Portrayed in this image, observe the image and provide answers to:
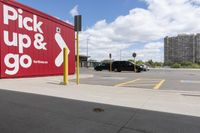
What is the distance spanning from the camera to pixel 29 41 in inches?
648

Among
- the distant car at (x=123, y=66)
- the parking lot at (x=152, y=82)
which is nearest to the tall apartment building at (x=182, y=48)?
the distant car at (x=123, y=66)

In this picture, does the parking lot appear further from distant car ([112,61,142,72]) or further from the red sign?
distant car ([112,61,142,72])

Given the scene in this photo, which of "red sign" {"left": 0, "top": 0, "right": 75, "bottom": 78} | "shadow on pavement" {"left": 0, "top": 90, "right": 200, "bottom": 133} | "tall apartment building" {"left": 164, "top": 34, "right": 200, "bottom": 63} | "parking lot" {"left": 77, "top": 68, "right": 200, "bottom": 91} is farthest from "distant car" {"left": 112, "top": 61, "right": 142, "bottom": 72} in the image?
"tall apartment building" {"left": 164, "top": 34, "right": 200, "bottom": 63}

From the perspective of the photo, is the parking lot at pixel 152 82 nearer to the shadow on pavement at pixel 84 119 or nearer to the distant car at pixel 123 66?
the shadow on pavement at pixel 84 119

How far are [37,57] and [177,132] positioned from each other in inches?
555

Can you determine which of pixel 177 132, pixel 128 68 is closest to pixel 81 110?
pixel 177 132

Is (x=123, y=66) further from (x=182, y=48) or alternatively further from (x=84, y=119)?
(x=182, y=48)

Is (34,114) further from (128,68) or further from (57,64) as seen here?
(128,68)

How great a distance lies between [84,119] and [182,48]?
367 feet

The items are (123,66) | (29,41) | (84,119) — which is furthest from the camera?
(123,66)

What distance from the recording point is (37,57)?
1739 centimetres

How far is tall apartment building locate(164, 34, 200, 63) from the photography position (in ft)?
352

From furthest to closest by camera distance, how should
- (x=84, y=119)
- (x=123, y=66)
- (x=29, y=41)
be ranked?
(x=123, y=66) → (x=29, y=41) → (x=84, y=119)

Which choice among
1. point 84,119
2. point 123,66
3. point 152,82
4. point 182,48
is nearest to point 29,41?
point 152,82
